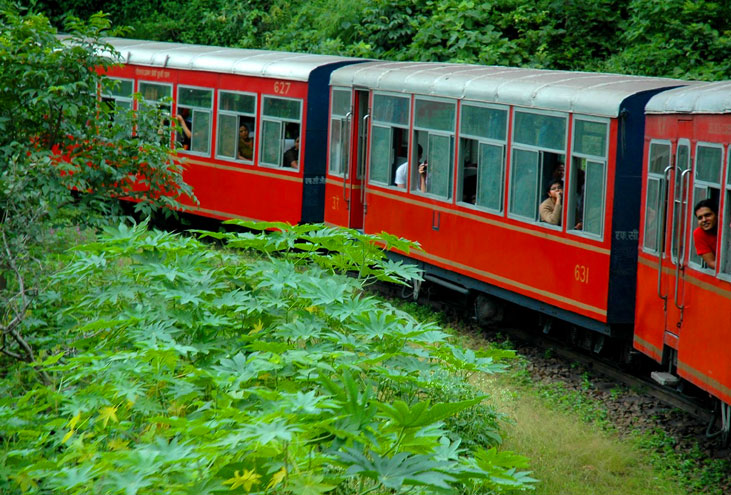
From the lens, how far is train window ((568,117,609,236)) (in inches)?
395

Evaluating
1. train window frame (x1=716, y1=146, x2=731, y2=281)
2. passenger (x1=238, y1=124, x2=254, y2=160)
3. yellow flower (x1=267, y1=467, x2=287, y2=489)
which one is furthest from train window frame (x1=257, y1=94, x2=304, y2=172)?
yellow flower (x1=267, y1=467, x2=287, y2=489)

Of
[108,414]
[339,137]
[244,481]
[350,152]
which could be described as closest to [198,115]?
[339,137]

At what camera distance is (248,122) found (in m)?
16.0

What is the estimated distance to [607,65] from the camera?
1952cm

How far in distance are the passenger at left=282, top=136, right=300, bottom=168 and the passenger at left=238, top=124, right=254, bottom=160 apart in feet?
2.32

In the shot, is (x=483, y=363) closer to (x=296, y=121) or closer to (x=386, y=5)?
(x=296, y=121)

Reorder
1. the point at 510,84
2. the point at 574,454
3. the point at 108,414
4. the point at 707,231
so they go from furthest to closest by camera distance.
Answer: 1. the point at 510,84
2. the point at 707,231
3. the point at 574,454
4. the point at 108,414

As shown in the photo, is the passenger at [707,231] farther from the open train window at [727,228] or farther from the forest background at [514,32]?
the forest background at [514,32]

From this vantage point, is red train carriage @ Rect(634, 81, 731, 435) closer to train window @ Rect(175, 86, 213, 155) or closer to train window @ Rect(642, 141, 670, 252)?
train window @ Rect(642, 141, 670, 252)

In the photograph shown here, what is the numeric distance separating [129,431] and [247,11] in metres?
25.6

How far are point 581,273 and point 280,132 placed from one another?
6.44 metres

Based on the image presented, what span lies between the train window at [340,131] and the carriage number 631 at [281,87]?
780mm

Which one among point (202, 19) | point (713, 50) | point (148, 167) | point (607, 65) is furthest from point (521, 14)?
point (148, 167)

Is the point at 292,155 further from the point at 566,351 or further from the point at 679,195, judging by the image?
the point at 679,195
